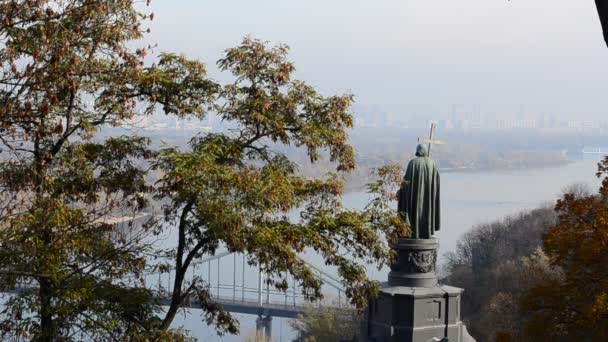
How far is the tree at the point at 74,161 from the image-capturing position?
20.4ft

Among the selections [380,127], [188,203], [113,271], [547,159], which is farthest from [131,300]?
[380,127]

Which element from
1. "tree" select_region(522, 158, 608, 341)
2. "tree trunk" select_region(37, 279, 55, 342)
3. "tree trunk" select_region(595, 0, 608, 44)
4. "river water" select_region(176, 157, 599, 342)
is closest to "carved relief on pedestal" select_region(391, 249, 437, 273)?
"tree" select_region(522, 158, 608, 341)

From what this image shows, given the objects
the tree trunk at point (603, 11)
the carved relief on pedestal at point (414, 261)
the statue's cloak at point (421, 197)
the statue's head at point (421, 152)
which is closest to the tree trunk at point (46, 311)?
the tree trunk at point (603, 11)

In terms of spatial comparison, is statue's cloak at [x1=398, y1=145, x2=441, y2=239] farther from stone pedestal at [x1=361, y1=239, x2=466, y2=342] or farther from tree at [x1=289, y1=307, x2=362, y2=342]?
tree at [x1=289, y1=307, x2=362, y2=342]

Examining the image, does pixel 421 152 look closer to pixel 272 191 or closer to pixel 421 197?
pixel 421 197

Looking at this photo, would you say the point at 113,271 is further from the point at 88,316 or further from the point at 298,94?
the point at 298,94

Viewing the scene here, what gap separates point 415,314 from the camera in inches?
468

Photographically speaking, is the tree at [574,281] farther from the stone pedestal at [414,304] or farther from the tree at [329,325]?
the tree at [329,325]

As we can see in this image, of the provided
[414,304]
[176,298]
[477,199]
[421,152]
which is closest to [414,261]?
[414,304]

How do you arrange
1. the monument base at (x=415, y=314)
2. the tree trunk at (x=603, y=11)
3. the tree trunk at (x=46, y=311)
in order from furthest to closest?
the monument base at (x=415, y=314)
the tree trunk at (x=46, y=311)
the tree trunk at (x=603, y=11)

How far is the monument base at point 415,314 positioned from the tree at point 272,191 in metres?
3.04

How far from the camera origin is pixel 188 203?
8.00 metres

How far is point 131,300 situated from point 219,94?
2.20 m

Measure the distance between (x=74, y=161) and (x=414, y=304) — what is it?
5.40 metres
